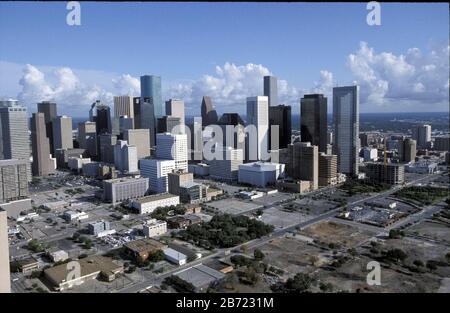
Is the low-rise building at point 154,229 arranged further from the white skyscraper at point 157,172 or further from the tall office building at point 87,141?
the tall office building at point 87,141

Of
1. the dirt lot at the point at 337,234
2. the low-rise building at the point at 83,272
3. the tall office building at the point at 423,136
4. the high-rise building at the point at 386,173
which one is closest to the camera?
the low-rise building at the point at 83,272

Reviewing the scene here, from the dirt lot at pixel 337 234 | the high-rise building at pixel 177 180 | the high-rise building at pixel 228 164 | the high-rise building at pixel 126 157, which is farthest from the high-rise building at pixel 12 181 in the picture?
the dirt lot at pixel 337 234

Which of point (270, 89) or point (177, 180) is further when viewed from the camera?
point (270, 89)

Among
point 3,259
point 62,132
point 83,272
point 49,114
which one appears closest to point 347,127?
point 83,272

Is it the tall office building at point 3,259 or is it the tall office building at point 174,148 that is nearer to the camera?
the tall office building at point 3,259

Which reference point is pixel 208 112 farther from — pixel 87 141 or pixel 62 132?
pixel 62 132
